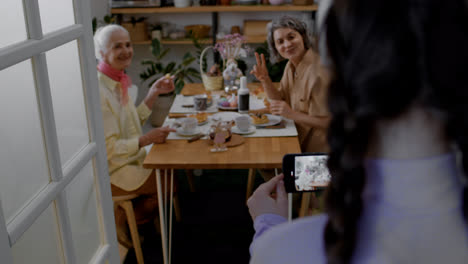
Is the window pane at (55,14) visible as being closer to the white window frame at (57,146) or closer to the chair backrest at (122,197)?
the white window frame at (57,146)

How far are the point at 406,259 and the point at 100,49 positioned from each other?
7.28 ft

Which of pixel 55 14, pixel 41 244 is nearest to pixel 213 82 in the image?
pixel 55 14

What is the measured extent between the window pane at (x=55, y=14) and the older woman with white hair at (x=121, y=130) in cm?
106

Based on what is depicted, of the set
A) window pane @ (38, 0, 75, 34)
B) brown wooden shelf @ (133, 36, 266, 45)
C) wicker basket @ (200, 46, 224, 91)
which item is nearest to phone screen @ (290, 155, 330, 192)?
window pane @ (38, 0, 75, 34)

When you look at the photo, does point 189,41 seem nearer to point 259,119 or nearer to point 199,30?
point 199,30

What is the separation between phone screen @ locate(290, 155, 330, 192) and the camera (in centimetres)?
121

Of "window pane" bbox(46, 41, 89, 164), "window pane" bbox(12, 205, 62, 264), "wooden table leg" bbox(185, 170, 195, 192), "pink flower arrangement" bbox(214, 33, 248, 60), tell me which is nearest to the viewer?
"window pane" bbox(12, 205, 62, 264)

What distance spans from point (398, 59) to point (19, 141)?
844 mm

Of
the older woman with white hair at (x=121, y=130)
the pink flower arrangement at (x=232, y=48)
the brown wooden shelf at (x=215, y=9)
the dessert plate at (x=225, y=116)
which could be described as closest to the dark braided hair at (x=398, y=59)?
the older woman with white hair at (x=121, y=130)

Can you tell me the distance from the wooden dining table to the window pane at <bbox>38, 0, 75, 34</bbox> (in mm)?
924

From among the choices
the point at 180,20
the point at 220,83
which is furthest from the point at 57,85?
the point at 180,20

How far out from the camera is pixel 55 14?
3.70ft

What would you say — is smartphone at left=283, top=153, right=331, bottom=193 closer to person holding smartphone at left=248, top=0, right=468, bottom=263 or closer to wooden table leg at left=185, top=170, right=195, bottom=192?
person holding smartphone at left=248, top=0, right=468, bottom=263

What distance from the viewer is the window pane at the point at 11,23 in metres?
0.91
